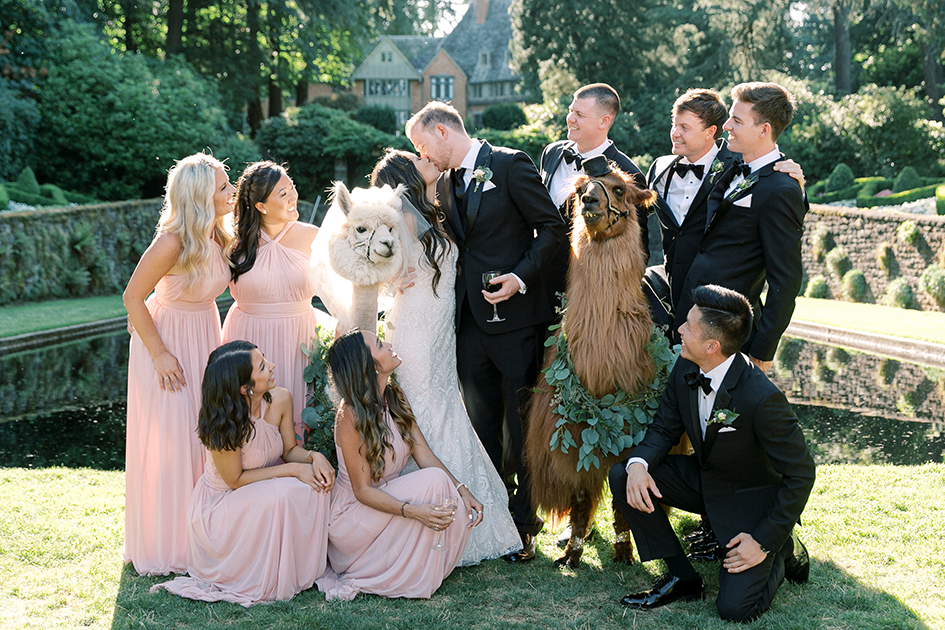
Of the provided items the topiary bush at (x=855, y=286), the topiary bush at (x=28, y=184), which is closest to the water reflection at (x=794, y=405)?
the topiary bush at (x=855, y=286)

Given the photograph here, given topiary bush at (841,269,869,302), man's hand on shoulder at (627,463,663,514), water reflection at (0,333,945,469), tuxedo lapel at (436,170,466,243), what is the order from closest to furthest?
man's hand on shoulder at (627,463,663,514) < tuxedo lapel at (436,170,466,243) < water reflection at (0,333,945,469) < topiary bush at (841,269,869,302)

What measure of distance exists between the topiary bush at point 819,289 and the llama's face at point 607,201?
1578 centimetres

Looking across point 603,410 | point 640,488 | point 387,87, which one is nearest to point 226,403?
point 603,410

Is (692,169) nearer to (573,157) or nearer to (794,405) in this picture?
(573,157)

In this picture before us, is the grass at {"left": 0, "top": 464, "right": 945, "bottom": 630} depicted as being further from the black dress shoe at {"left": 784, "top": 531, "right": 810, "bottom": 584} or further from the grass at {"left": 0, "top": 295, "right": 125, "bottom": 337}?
the grass at {"left": 0, "top": 295, "right": 125, "bottom": 337}

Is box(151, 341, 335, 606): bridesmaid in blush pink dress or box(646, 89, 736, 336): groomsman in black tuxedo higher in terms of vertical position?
box(646, 89, 736, 336): groomsman in black tuxedo

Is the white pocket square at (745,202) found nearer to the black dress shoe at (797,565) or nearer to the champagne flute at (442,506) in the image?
the black dress shoe at (797,565)

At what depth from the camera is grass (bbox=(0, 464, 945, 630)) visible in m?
3.65

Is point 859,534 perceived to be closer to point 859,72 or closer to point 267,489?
point 267,489

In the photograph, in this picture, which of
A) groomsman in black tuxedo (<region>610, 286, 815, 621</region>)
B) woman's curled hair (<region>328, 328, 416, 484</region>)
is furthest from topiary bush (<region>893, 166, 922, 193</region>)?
woman's curled hair (<region>328, 328, 416, 484</region>)

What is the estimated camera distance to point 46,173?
2186cm

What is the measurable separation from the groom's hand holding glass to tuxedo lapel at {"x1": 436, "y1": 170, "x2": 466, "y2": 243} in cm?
35

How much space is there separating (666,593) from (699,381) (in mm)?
1017

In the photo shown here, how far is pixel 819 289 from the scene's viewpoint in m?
18.4
